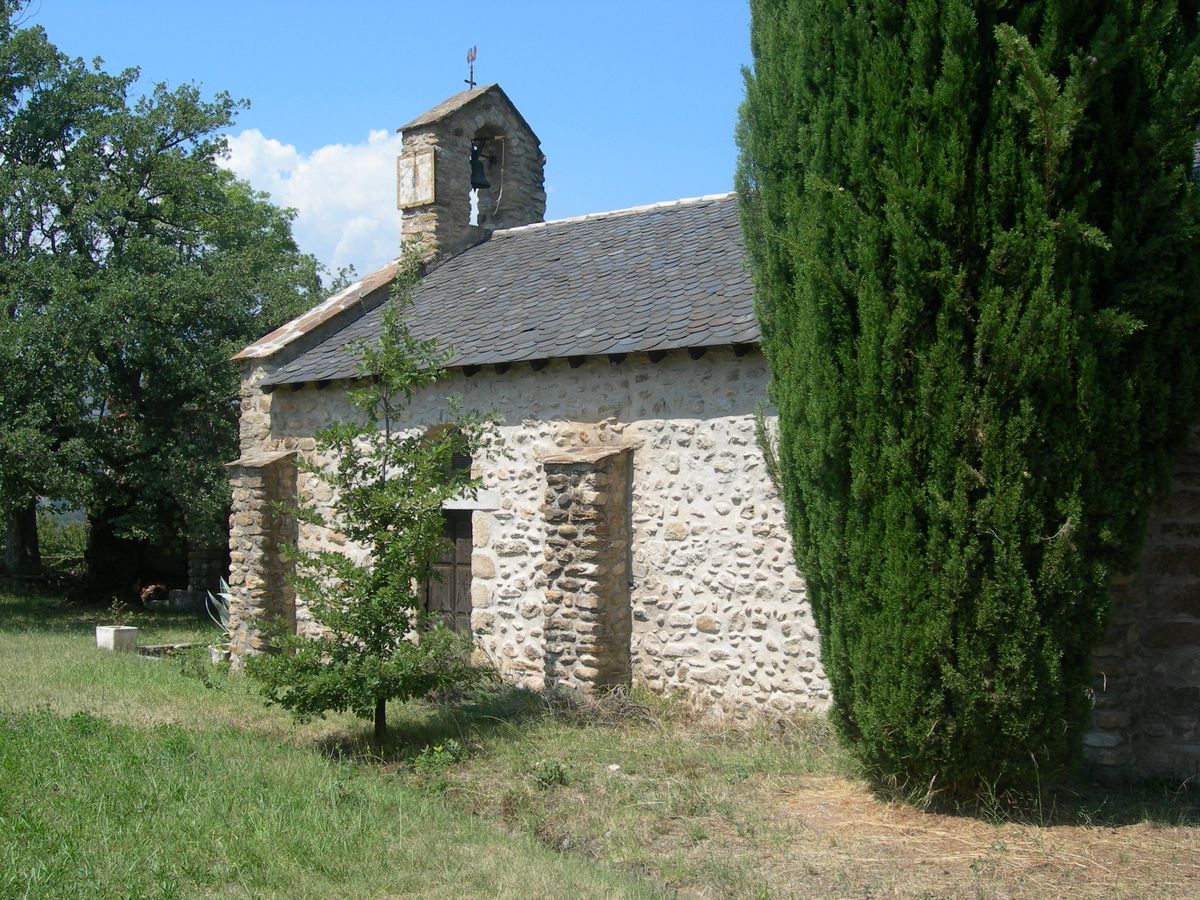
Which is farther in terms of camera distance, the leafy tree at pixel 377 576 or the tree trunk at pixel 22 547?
the tree trunk at pixel 22 547

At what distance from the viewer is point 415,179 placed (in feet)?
46.7

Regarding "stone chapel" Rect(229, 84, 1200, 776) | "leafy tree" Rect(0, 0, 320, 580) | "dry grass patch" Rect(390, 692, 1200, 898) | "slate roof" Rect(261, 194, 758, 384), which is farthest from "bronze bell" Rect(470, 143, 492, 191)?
"dry grass patch" Rect(390, 692, 1200, 898)

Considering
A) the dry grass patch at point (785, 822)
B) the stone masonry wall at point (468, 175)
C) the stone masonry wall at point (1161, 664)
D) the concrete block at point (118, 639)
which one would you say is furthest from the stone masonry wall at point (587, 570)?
the concrete block at point (118, 639)

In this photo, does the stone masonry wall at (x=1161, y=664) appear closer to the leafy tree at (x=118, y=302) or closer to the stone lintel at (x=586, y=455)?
the stone lintel at (x=586, y=455)

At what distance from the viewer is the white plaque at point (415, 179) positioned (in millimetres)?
14094

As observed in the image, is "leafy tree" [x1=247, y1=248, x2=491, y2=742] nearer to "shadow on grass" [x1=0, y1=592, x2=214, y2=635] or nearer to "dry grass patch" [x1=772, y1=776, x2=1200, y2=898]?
"dry grass patch" [x1=772, y1=776, x2=1200, y2=898]

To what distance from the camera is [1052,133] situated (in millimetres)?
5312

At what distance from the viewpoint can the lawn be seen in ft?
16.5

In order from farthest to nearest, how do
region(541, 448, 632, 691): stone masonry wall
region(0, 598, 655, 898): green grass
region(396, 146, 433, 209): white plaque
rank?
region(396, 146, 433, 209): white plaque
region(541, 448, 632, 691): stone masonry wall
region(0, 598, 655, 898): green grass

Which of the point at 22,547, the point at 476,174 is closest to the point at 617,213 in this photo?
the point at 476,174

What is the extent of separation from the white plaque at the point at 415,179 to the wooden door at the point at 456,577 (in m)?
4.99

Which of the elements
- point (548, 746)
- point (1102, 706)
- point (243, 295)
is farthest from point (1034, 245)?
point (243, 295)

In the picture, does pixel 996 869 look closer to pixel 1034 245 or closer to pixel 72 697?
pixel 1034 245

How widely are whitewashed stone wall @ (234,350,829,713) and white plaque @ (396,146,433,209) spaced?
4311 mm
